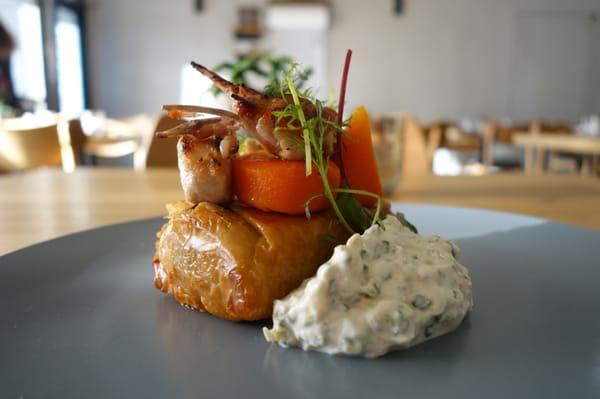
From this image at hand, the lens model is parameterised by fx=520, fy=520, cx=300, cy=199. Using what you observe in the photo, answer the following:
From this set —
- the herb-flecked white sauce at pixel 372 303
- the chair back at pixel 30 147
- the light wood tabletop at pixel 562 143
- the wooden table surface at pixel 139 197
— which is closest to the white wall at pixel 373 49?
the light wood tabletop at pixel 562 143

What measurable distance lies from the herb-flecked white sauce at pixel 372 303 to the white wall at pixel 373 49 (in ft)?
28.7

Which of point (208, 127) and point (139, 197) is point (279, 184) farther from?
point (139, 197)

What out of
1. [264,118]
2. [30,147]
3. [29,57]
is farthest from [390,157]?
[29,57]

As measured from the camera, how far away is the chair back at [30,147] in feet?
13.1

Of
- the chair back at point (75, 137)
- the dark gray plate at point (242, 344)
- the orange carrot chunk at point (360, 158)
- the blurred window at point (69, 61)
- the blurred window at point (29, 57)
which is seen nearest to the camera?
the dark gray plate at point (242, 344)

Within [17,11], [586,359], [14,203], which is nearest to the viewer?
[586,359]

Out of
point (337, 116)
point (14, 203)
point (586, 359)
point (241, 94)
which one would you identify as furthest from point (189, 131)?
point (14, 203)

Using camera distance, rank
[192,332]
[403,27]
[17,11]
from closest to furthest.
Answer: [192,332] < [17,11] < [403,27]

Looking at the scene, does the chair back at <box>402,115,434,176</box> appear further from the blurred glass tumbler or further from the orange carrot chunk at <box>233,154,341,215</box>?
the orange carrot chunk at <box>233,154,341,215</box>

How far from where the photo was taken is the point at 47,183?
2250mm

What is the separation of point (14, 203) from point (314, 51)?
328 inches

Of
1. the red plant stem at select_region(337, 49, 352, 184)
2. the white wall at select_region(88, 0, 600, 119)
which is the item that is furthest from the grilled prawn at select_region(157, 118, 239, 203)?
the white wall at select_region(88, 0, 600, 119)

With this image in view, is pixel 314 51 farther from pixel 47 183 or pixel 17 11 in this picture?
pixel 47 183

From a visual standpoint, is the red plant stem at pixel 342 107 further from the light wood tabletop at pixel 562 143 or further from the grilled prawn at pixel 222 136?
the light wood tabletop at pixel 562 143
